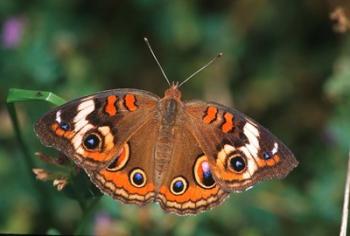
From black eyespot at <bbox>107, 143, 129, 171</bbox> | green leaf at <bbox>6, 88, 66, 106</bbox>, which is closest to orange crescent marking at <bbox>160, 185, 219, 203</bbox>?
black eyespot at <bbox>107, 143, 129, 171</bbox>

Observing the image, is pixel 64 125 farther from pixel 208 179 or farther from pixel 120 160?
pixel 208 179

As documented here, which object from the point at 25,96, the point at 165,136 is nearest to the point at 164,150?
the point at 165,136

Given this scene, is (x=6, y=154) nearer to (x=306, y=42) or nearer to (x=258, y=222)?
(x=258, y=222)

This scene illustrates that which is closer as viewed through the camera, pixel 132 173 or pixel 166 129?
pixel 132 173

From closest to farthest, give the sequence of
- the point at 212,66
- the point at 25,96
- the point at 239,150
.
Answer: the point at 25,96, the point at 239,150, the point at 212,66

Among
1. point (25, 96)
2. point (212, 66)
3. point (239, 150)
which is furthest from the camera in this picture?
point (212, 66)

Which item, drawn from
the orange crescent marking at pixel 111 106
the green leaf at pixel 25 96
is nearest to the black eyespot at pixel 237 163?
the orange crescent marking at pixel 111 106
